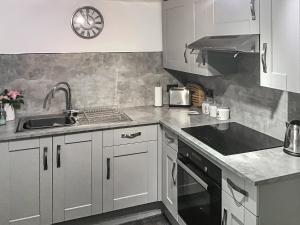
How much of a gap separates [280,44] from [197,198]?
1.15 meters

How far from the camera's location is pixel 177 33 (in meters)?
2.94

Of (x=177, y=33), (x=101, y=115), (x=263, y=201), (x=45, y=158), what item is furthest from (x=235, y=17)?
(x=45, y=158)

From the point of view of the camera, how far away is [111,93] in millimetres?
3217

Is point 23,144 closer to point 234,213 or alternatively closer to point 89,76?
point 89,76

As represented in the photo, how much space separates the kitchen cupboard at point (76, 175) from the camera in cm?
250

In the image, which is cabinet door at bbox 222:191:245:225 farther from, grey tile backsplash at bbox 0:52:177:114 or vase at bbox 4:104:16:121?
vase at bbox 4:104:16:121

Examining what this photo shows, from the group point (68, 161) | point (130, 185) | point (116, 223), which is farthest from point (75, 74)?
point (116, 223)

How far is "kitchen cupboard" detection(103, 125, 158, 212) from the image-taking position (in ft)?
8.69

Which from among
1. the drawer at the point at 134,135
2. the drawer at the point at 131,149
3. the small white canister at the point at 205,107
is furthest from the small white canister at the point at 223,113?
the drawer at the point at 131,149

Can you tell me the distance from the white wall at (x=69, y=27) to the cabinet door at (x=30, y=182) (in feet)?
3.22

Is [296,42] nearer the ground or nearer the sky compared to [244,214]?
nearer the sky

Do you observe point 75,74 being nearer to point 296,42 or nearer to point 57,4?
point 57,4

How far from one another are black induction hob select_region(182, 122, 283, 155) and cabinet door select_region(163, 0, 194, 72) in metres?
0.64

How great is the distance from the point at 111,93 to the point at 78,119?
55 cm
